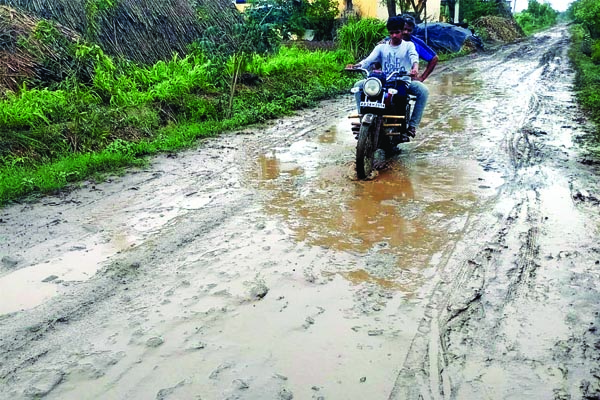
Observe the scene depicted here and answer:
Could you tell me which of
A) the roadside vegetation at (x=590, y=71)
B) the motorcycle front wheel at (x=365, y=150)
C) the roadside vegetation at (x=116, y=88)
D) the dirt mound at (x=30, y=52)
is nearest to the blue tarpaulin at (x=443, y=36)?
the roadside vegetation at (x=590, y=71)

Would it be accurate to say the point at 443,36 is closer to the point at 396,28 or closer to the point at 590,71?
the point at 590,71

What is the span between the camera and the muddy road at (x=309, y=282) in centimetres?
279

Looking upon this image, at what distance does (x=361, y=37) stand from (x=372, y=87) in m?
11.8

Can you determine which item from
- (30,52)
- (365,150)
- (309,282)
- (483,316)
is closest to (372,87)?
(365,150)

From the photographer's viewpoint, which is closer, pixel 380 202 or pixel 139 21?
pixel 380 202

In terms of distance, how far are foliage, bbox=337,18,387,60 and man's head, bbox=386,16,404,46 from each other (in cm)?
1077

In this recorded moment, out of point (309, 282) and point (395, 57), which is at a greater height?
point (395, 57)

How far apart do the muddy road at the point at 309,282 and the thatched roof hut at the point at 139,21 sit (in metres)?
4.37

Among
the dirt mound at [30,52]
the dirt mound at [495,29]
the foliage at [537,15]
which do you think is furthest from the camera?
the foliage at [537,15]

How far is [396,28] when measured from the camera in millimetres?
6406

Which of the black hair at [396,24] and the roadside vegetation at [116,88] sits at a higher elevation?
the black hair at [396,24]

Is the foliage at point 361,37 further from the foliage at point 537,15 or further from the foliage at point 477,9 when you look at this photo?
the foliage at point 537,15

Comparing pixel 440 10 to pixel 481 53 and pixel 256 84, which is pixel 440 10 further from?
pixel 256 84

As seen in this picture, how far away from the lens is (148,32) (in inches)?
431
